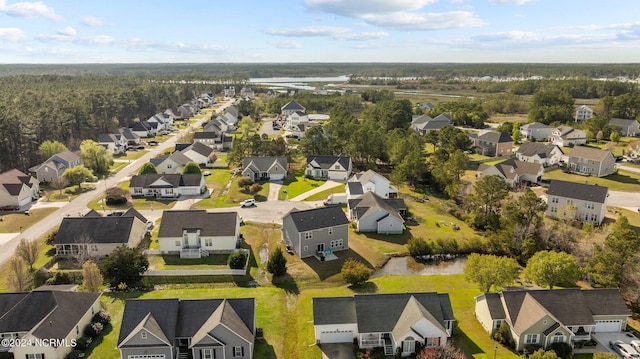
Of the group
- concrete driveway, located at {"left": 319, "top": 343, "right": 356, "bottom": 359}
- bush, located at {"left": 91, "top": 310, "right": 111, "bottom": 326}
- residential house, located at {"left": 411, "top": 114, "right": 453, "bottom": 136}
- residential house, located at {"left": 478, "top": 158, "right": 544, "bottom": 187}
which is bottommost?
concrete driveway, located at {"left": 319, "top": 343, "right": 356, "bottom": 359}

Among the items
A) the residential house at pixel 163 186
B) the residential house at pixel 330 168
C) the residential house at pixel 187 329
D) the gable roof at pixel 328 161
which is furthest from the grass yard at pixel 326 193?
the residential house at pixel 187 329

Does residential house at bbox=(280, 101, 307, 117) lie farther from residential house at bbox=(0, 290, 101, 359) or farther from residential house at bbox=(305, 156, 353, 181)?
residential house at bbox=(0, 290, 101, 359)

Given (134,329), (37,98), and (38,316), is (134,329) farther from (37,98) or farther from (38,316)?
(37,98)

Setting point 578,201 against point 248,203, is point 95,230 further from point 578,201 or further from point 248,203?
point 578,201

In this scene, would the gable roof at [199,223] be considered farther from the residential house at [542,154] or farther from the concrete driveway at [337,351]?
the residential house at [542,154]

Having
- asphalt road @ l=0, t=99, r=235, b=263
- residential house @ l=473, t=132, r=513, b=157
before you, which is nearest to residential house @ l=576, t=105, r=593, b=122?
residential house @ l=473, t=132, r=513, b=157
